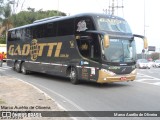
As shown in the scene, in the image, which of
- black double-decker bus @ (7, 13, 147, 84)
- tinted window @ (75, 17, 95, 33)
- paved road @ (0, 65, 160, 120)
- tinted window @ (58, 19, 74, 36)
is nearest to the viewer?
paved road @ (0, 65, 160, 120)

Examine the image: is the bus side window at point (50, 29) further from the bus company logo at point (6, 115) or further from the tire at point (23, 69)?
the bus company logo at point (6, 115)

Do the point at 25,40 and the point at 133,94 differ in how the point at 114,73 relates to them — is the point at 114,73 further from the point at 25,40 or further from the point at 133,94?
the point at 25,40

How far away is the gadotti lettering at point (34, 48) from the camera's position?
21.7 meters

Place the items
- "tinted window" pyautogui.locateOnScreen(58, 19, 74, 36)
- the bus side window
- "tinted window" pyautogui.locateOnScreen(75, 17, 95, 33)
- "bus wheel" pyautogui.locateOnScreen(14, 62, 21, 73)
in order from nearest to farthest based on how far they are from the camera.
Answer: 1. "tinted window" pyautogui.locateOnScreen(75, 17, 95, 33)
2. "tinted window" pyautogui.locateOnScreen(58, 19, 74, 36)
3. the bus side window
4. "bus wheel" pyautogui.locateOnScreen(14, 62, 21, 73)

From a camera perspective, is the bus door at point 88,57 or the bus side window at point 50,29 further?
the bus side window at point 50,29

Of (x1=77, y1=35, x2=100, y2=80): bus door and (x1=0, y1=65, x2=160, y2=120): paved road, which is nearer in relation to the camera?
(x1=0, y1=65, x2=160, y2=120): paved road

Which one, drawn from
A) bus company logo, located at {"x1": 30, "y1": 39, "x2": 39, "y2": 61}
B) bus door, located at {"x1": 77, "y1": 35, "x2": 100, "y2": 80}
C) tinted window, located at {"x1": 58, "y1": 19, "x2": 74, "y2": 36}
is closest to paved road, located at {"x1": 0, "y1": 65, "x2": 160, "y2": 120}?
bus door, located at {"x1": 77, "y1": 35, "x2": 100, "y2": 80}

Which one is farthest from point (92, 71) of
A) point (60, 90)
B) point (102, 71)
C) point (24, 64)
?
point (24, 64)

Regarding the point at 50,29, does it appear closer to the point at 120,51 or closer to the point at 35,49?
the point at 35,49

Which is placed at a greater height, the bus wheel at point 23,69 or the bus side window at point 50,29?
the bus side window at point 50,29

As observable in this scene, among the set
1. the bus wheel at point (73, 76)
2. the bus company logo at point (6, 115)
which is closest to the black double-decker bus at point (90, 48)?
the bus wheel at point (73, 76)

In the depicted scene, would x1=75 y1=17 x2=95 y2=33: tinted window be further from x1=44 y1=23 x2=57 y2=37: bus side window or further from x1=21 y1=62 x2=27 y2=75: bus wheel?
x1=21 y1=62 x2=27 y2=75: bus wheel

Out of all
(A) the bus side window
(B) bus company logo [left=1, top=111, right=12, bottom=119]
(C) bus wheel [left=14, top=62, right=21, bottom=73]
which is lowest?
(B) bus company logo [left=1, top=111, right=12, bottom=119]

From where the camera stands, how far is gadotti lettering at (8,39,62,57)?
2167cm
